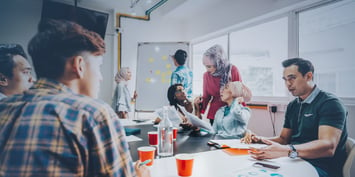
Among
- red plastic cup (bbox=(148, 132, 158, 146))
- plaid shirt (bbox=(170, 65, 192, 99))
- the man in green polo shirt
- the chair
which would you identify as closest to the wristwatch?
the man in green polo shirt

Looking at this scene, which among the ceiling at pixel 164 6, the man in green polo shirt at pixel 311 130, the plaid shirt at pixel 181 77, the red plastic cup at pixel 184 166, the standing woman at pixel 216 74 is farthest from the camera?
the plaid shirt at pixel 181 77

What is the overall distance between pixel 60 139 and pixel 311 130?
1.50 meters

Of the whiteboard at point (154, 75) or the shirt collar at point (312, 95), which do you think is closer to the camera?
the shirt collar at point (312, 95)

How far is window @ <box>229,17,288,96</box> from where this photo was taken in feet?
8.59

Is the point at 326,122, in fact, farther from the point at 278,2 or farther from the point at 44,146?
the point at 278,2

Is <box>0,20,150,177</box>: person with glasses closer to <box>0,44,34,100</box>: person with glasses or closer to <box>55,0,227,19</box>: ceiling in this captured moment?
<box>0,44,34,100</box>: person with glasses

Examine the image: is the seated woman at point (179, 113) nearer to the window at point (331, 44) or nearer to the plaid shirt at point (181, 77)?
the plaid shirt at point (181, 77)


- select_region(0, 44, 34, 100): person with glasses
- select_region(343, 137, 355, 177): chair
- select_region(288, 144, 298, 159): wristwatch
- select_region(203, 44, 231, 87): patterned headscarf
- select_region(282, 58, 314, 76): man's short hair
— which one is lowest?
select_region(343, 137, 355, 177): chair

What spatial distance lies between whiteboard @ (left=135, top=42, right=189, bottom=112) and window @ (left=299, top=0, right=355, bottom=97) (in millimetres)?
1728

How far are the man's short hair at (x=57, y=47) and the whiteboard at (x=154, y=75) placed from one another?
2.19 meters

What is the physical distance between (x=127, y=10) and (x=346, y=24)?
6.51 ft

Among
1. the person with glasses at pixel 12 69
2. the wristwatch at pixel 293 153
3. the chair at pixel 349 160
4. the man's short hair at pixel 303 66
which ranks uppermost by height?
the man's short hair at pixel 303 66

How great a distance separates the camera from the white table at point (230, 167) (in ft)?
2.82

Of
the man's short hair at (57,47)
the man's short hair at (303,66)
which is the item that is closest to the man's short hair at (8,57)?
the man's short hair at (57,47)
